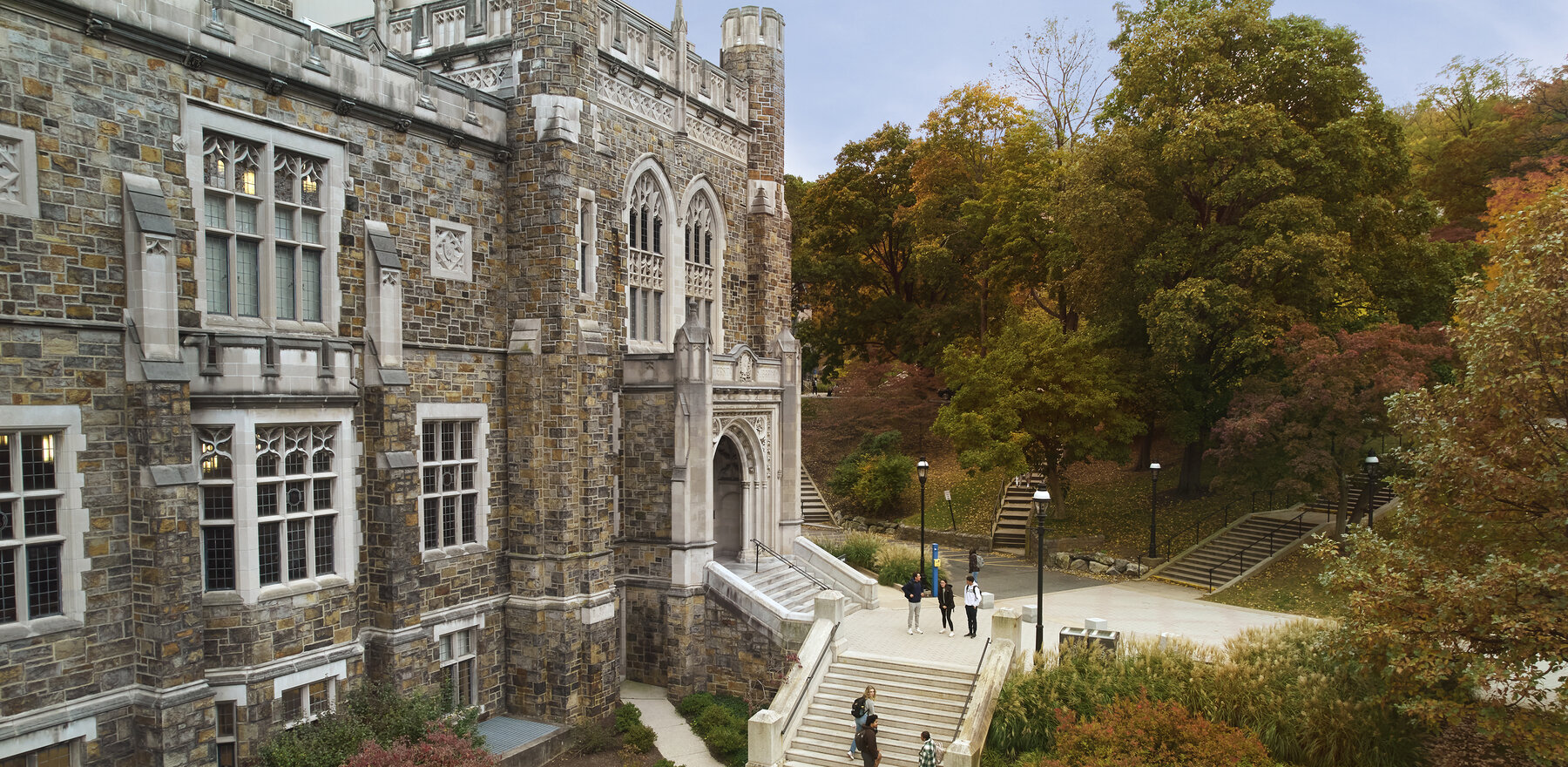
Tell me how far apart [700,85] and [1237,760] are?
58.2ft

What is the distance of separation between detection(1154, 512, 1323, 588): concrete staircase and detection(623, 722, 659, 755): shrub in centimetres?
1635

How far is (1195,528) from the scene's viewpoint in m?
28.3

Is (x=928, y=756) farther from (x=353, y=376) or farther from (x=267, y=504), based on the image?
(x=353, y=376)

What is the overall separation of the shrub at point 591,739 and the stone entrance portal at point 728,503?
20.7ft

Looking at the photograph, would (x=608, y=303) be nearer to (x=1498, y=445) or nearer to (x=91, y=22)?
(x=91, y=22)

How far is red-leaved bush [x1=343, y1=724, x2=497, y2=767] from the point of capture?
39.3 ft

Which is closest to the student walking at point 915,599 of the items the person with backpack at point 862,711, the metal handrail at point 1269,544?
the person with backpack at point 862,711

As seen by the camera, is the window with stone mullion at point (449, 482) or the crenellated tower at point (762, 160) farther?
the crenellated tower at point (762, 160)

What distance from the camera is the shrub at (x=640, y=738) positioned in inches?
626

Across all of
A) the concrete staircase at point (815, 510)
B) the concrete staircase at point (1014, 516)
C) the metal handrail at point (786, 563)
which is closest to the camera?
the metal handrail at point (786, 563)

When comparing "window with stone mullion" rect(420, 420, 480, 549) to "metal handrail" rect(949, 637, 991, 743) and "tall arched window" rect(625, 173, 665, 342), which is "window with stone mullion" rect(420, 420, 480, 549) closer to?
"tall arched window" rect(625, 173, 665, 342)

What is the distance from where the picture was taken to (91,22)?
1052 centimetres

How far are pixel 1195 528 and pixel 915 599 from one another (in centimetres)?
1378

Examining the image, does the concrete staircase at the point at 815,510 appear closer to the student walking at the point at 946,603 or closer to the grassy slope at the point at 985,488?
the grassy slope at the point at 985,488
